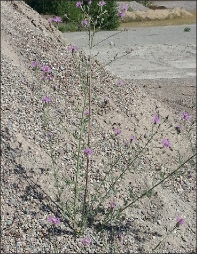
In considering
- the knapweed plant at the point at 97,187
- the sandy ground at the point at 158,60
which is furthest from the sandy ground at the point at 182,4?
the knapweed plant at the point at 97,187

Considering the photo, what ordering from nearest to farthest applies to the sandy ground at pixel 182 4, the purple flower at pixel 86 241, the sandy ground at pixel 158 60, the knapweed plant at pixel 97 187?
the knapweed plant at pixel 97 187 → the purple flower at pixel 86 241 → the sandy ground at pixel 158 60 → the sandy ground at pixel 182 4

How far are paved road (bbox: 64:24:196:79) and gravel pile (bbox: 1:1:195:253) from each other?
12.8 ft

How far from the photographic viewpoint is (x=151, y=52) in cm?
1295

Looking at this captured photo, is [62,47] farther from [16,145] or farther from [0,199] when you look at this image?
[0,199]

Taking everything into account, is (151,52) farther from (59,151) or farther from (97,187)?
(97,187)

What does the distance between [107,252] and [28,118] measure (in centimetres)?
200

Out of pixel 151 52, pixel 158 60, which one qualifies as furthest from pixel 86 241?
pixel 151 52

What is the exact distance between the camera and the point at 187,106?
7.28 metres

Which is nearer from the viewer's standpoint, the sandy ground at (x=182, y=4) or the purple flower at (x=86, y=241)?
the purple flower at (x=86, y=241)

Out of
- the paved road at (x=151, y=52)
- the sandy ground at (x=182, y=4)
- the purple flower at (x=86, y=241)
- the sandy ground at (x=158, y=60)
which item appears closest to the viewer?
the purple flower at (x=86, y=241)

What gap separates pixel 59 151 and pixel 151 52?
9.56 meters

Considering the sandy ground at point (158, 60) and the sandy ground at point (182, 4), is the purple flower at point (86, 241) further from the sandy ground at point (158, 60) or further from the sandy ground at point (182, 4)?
the sandy ground at point (182, 4)

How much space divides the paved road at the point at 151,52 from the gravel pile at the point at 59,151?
391 centimetres

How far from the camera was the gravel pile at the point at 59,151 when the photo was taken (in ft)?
11.8
